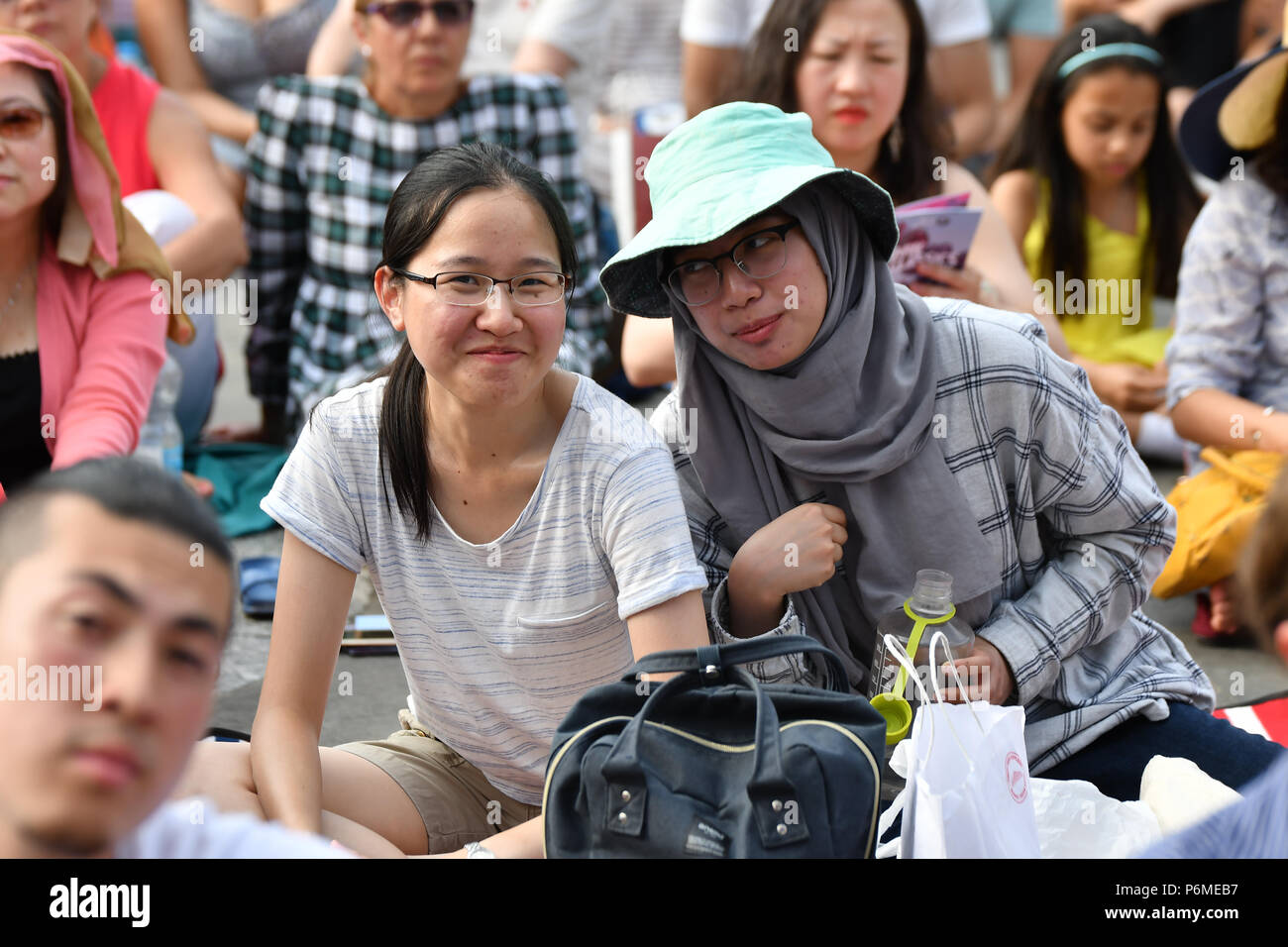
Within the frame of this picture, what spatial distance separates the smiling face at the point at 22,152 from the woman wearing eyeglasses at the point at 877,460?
1473 mm

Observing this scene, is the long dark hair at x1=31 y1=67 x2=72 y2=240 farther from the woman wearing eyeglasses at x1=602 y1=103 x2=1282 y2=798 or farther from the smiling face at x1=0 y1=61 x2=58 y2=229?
the woman wearing eyeglasses at x1=602 y1=103 x2=1282 y2=798

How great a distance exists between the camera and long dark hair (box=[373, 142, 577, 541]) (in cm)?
205

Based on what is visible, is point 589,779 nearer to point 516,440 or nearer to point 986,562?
point 516,440

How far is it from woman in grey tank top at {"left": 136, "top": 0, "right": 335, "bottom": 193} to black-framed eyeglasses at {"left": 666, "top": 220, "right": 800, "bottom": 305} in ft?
10.5

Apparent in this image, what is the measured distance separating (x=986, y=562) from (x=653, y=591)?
586 mm

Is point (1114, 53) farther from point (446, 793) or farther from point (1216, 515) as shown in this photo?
point (446, 793)

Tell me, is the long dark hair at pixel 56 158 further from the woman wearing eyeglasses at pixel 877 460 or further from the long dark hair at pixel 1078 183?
the long dark hair at pixel 1078 183

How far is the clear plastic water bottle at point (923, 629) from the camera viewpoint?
2.12 meters

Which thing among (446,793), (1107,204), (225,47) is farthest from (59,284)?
(1107,204)

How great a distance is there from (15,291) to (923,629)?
2163 mm

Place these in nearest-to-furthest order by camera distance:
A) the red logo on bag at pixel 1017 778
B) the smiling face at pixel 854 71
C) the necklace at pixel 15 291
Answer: the red logo on bag at pixel 1017 778 < the necklace at pixel 15 291 < the smiling face at pixel 854 71

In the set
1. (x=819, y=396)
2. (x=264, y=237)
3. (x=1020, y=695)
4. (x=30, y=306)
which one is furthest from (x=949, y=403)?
A: (x=264, y=237)

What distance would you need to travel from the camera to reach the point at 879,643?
2.19 m

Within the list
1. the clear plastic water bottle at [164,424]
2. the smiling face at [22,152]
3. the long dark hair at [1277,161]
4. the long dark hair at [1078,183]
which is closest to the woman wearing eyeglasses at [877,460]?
the long dark hair at [1277,161]
